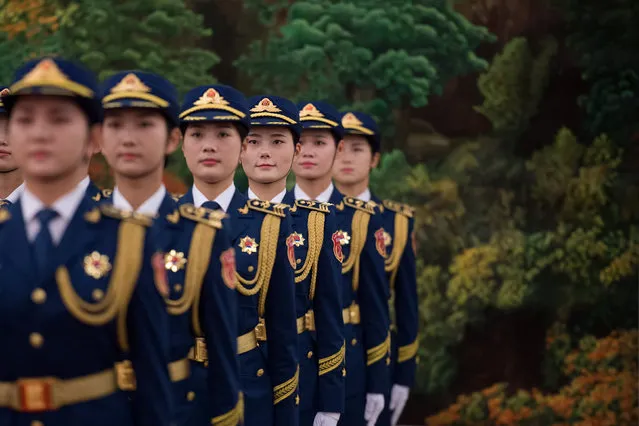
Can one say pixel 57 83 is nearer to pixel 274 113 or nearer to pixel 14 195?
pixel 274 113

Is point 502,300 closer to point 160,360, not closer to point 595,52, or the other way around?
point 595,52

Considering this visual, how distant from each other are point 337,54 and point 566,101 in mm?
2052

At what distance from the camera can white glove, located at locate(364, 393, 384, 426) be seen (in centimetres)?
471

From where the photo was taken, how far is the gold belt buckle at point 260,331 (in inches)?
127

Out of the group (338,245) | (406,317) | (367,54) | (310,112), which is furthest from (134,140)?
(367,54)

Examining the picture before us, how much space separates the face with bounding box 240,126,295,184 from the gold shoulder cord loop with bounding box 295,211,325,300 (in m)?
0.29

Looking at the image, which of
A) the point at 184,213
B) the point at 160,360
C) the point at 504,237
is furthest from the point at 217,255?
the point at 504,237

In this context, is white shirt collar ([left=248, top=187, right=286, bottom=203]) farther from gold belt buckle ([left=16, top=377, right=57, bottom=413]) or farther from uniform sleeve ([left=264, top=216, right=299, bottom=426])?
gold belt buckle ([left=16, top=377, right=57, bottom=413])

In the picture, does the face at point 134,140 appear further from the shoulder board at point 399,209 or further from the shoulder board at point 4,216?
the shoulder board at point 399,209

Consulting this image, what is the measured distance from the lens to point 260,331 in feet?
10.6

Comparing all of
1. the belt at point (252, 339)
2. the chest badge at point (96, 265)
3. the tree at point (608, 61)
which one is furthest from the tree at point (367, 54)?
the chest badge at point (96, 265)

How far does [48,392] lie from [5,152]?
216cm

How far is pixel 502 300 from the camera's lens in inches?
299

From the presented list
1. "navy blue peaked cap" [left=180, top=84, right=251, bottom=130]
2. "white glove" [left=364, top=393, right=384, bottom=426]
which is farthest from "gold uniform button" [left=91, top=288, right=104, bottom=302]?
"white glove" [left=364, top=393, right=384, bottom=426]
